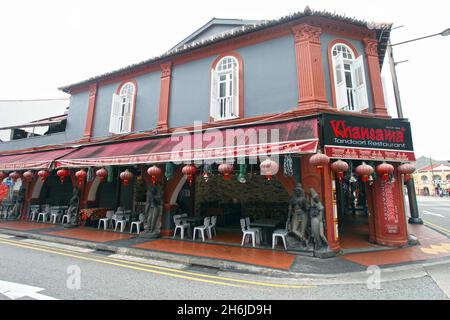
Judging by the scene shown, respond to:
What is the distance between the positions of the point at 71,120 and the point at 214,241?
1213 centimetres

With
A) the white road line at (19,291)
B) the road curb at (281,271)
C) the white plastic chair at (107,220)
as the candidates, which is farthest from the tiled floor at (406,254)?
the white plastic chair at (107,220)

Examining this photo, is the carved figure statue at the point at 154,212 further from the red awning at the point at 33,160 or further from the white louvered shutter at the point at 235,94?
the red awning at the point at 33,160

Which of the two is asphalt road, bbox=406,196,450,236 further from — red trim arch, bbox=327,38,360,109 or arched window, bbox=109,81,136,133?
arched window, bbox=109,81,136,133

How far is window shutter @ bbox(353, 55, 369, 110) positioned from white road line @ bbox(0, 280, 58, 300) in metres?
Answer: 10.6

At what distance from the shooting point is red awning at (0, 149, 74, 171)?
11555 mm

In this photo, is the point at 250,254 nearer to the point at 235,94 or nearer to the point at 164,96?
the point at 235,94

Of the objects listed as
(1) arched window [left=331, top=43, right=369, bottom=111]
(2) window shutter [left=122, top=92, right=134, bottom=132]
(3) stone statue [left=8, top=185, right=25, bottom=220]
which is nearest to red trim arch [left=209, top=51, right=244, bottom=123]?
(1) arched window [left=331, top=43, right=369, bottom=111]

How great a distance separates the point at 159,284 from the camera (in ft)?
16.1

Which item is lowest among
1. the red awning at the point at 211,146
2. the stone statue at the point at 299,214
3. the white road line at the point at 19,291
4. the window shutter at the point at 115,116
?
the white road line at the point at 19,291

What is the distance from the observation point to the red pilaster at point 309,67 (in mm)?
8094

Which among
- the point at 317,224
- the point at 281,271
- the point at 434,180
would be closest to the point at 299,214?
the point at 317,224

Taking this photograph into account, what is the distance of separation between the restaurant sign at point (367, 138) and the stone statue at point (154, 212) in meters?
7.02
